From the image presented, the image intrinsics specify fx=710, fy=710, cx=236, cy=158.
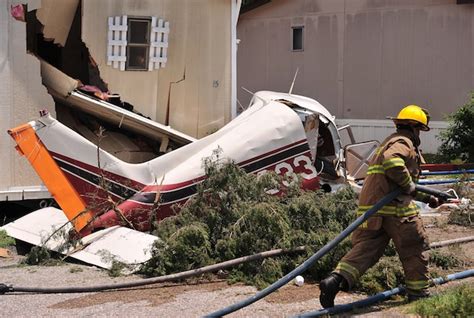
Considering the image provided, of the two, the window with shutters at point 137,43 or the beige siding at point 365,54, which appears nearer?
the window with shutters at point 137,43

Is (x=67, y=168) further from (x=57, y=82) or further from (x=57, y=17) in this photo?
(x=57, y=17)

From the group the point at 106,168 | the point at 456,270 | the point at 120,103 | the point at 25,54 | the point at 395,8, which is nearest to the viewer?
the point at 456,270

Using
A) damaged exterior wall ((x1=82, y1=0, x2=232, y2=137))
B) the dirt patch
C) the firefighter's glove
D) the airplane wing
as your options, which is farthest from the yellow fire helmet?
damaged exterior wall ((x1=82, y1=0, x2=232, y2=137))

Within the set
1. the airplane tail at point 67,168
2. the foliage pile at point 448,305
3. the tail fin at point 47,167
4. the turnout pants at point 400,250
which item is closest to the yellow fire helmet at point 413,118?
the turnout pants at point 400,250

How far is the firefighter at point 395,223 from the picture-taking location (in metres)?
5.57

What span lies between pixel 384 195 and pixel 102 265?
3.32 m

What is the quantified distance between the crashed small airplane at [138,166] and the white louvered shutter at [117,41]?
2.54m

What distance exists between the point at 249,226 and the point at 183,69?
5.16m

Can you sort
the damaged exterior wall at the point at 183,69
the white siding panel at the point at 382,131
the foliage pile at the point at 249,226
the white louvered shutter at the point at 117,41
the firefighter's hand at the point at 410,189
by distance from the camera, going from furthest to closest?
the white siding panel at the point at 382,131 < the damaged exterior wall at the point at 183,69 < the white louvered shutter at the point at 117,41 < the foliage pile at the point at 249,226 < the firefighter's hand at the point at 410,189

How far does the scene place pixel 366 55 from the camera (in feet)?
63.2

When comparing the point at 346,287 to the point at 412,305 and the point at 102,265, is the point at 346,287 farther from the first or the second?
the point at 102,265

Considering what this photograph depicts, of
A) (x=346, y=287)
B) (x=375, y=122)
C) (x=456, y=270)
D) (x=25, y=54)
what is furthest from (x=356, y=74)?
(x=346, y=287)

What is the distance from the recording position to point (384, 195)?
5652mm

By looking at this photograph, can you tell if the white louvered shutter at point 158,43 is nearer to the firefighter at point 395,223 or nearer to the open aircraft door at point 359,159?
the open aircraft door at point 359,159
